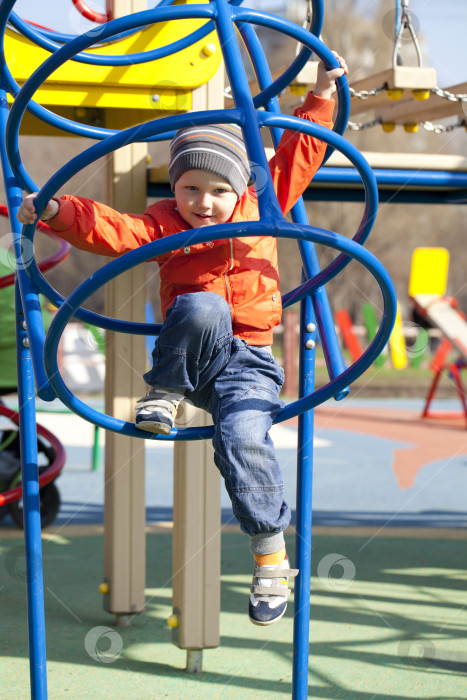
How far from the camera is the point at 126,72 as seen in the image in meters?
2.71

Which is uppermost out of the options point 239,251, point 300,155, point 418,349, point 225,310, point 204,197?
point 300,155

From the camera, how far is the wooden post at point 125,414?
10.7 feet

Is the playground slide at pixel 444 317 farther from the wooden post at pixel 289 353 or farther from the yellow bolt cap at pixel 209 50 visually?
the yellow bolt cap at pixel 209 50

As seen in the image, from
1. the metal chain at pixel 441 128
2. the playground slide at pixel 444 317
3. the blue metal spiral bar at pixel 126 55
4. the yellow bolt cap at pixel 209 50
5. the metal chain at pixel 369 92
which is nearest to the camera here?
the blue metal spiral bar at pixel 126 55

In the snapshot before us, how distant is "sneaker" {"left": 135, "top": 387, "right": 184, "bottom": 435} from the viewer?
1.95 m

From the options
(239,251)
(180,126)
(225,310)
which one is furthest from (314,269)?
(180,126)

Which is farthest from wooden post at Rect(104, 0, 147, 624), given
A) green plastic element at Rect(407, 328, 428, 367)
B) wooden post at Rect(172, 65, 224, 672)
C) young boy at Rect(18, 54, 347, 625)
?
green plastic element at Rect(407, 328, 428, 367)

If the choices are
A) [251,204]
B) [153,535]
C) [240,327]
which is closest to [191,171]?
[251,204]

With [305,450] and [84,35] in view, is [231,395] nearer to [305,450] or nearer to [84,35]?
[305,450]

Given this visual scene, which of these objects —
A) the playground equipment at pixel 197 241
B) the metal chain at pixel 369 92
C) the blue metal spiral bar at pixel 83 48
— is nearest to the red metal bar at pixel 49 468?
the playground equipment at pixel 197 241

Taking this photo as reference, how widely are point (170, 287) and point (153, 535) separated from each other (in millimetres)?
3050

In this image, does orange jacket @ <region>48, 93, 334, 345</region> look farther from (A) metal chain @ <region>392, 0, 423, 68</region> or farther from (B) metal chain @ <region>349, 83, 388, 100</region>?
(A) metal chain @ <region>392, 0, 423, 68</region>

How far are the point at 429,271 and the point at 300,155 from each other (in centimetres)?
645

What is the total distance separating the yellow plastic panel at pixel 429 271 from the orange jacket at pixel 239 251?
536 centimetres
